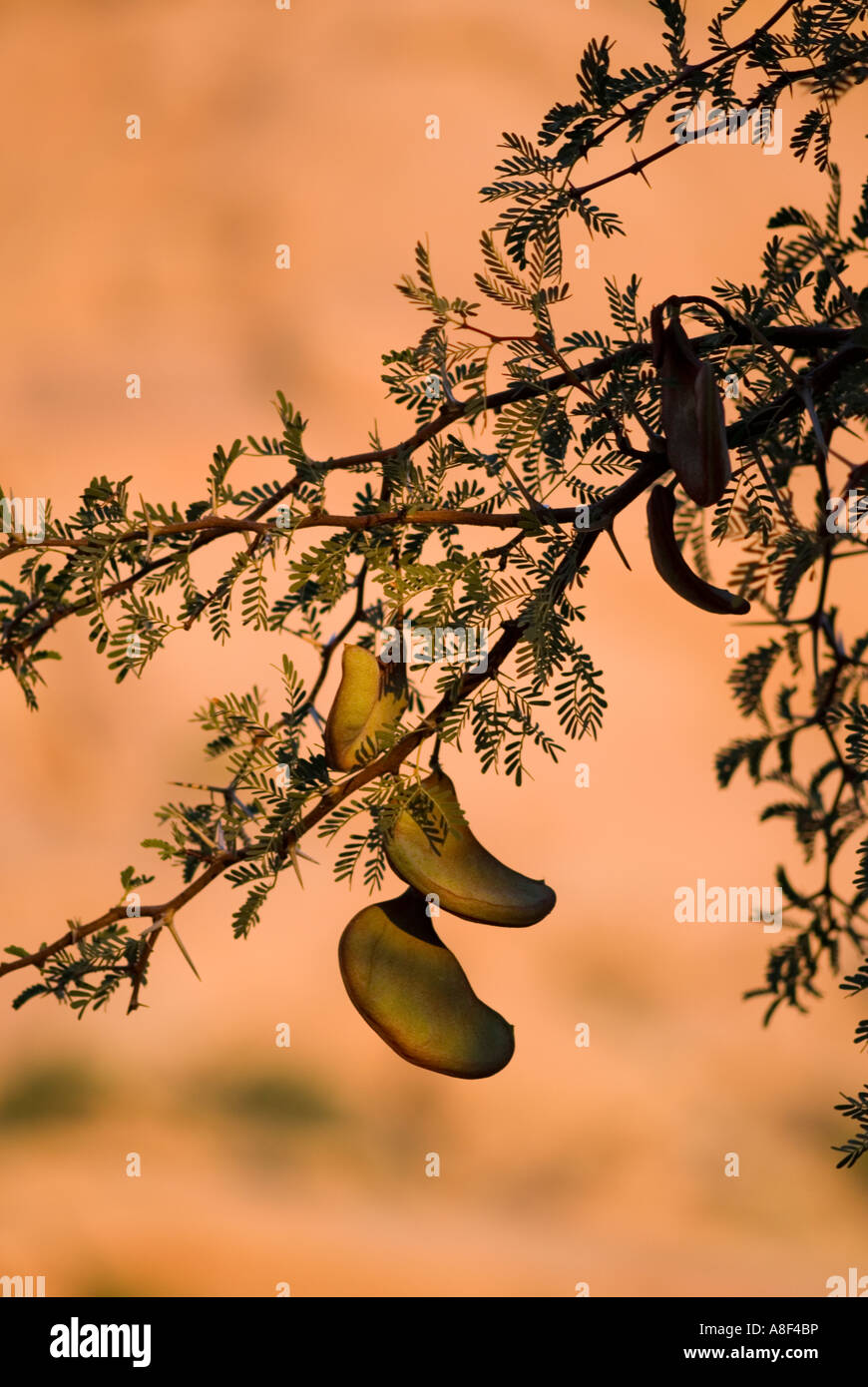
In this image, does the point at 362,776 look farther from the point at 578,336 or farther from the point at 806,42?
the point at 806,42

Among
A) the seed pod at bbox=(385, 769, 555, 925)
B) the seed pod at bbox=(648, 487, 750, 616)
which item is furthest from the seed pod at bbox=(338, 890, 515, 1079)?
the seed pod at bbox=(648, 487, 750, 616)

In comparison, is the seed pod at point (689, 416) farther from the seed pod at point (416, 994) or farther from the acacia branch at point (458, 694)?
the seed pod at point (416, 994)

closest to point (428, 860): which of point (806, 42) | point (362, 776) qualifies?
point (362, 776)

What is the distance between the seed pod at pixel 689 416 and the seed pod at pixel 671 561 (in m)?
0.01

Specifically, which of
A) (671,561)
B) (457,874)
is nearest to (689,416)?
(671,561)

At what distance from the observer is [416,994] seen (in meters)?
0.36

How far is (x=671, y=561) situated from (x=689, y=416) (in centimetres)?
4

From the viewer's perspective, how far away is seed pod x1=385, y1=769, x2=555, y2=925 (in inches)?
14.2

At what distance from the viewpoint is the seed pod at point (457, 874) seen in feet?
1.18

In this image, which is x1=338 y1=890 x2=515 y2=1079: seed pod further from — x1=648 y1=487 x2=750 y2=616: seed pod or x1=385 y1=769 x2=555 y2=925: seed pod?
x1=648 y1=487 x2=750 y2=616: seed pod

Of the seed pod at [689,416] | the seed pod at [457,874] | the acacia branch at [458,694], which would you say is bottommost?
the seed pod at [457,874]

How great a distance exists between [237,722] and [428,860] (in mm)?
114

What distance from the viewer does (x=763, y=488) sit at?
0.43m

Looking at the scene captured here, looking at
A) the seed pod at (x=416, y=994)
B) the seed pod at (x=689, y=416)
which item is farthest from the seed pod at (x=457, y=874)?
the seed pod at (x=689, y=416)
